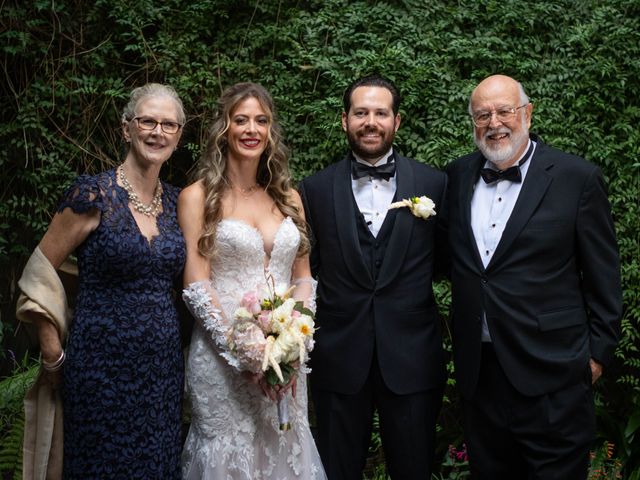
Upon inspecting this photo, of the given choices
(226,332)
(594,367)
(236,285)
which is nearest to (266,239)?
(236,285)

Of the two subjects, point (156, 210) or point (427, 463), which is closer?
point (156, 210)

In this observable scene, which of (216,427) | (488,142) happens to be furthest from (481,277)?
(216,427)

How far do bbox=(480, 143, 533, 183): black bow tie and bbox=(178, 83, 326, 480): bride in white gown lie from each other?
0.99 meters

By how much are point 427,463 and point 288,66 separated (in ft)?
10.9

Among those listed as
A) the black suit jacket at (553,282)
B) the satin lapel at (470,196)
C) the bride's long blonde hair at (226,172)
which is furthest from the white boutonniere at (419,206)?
the bride's long blonde hair at (226,172)

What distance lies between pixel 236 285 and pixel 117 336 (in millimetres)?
642

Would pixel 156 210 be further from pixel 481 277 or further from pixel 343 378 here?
pixel 481 277

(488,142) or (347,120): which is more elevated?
(347,120)

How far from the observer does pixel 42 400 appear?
3.27 metres

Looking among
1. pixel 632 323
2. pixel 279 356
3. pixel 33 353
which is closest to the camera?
pixel 279 356

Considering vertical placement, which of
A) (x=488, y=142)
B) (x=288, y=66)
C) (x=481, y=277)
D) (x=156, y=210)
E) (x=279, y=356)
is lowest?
(x=279, y=356)

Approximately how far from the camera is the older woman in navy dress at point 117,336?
10.5 feet

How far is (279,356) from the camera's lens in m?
3.21

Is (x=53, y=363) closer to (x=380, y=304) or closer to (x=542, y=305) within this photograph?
(x=380, y=304)
